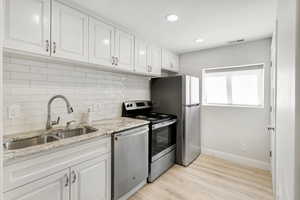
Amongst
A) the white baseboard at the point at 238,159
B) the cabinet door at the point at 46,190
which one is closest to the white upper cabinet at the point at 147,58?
the cabinet door at the point at 46,190

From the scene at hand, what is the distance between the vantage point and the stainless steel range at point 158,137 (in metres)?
2.23

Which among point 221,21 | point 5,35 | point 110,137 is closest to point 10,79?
point 5,35

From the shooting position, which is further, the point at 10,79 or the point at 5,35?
the point at 10,79

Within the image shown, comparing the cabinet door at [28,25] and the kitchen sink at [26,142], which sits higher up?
the cabinet door at [28,25]

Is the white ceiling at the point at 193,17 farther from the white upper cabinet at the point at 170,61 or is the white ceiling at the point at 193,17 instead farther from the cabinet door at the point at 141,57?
the white upper cabinet at the point at 170,61

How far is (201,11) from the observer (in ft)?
5.67

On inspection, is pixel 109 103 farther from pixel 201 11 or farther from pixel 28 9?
pixel 201 11

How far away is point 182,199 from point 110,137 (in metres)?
1.22

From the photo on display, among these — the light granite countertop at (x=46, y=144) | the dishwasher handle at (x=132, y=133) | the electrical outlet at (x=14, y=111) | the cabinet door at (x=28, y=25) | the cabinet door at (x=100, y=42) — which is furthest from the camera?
the cabinet door at (x=100, y=42)

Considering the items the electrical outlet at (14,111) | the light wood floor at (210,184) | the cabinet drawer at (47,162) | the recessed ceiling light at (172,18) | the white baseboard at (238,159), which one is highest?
the recessed ceiling light at (172,18)

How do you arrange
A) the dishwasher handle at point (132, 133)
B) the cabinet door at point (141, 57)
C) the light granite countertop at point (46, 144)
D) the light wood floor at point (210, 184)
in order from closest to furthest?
the light granite countertop at point (46, 144) < the dishwasher handle at point (132, 133) < the light wood floor at point (210, 184) < the cabinet door at point (141, 57)

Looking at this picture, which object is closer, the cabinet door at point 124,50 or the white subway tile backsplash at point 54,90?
the white subway tile backsplash at point 54,90

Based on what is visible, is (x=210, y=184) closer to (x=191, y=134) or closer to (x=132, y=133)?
(x=191, y=134)

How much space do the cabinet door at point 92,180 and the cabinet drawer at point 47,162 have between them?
8cm
